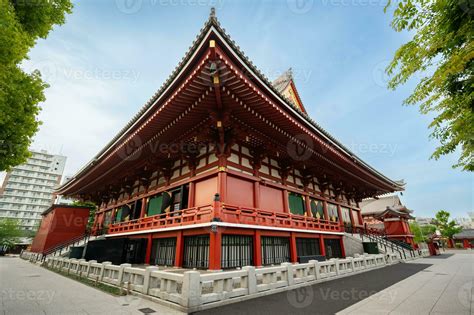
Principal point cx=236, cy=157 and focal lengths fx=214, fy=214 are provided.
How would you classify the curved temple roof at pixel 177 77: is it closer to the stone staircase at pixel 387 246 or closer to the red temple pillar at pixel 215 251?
the stone staircase at pixel 387 246

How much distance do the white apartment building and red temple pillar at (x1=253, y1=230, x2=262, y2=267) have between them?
82747 mm

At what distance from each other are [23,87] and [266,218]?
970cm

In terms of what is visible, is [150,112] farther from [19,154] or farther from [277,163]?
[277,163]

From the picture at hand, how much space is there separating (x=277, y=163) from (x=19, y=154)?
11.2 m

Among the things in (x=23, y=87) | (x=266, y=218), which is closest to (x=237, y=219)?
(x=266, y=218)

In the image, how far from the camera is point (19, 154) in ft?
22.2

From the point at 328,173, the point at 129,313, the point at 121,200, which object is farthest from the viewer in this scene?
the point at 121,200

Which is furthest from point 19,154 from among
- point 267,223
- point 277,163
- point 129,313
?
point 277,163

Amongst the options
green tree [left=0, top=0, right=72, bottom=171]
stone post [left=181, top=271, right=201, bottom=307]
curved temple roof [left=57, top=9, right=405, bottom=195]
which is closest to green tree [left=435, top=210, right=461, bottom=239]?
Answer: curved temple roof [left=57, top=9, right=405, bottom=195]

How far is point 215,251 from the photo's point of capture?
795 centimetres

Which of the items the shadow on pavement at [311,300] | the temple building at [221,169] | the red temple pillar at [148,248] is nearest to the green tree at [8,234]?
the temple building at [221,169]

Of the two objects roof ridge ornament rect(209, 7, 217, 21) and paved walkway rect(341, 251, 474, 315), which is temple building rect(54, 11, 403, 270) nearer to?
roof ridge ornament rect(209, 7, 217, 21)

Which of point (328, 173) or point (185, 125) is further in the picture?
point (328, 173)

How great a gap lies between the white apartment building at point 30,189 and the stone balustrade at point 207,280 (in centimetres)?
8084
